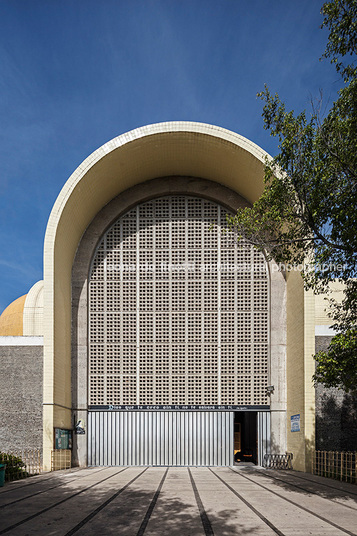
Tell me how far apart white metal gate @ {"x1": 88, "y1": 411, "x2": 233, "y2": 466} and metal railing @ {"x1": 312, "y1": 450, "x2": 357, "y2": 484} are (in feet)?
14.0

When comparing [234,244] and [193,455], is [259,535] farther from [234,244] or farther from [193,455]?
[234,244]

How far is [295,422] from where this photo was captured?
17.3 m

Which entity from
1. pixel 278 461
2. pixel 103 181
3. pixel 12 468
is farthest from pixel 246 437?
pixel 103 181

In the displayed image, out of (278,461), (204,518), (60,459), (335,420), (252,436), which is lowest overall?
(252,436)

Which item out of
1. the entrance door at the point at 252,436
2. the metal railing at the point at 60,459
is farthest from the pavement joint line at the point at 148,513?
the entrance door at the point at 252,436

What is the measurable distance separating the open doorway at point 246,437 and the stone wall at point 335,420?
5.79 meters

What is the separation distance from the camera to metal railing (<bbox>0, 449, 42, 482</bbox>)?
562 inches

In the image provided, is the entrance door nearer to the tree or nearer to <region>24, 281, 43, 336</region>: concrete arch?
the tree

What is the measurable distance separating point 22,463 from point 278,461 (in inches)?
386

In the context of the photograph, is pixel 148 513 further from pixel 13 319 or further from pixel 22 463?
pixel 13 319

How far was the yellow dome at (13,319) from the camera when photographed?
33031 mm

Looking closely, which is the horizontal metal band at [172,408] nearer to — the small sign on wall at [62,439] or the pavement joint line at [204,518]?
the small sign on wall at [62,439]

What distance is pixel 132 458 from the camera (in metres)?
18.7

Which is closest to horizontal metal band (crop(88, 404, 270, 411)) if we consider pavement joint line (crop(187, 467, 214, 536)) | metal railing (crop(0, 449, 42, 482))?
metal railing (crop(0, 449, 42, 482))
